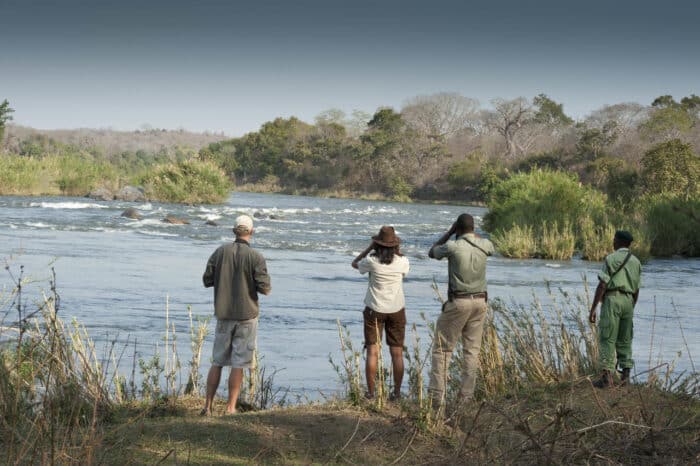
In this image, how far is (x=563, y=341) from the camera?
9016mm

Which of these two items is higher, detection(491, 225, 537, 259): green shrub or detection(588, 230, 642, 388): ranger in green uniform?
detection(588, 230, 642, 388): ranger in green uniform

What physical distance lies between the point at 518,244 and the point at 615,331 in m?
21.3

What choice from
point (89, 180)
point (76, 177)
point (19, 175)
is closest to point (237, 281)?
point (19, 175)

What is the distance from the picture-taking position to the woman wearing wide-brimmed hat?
829 cm

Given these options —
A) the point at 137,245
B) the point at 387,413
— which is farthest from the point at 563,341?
the point at 137,245

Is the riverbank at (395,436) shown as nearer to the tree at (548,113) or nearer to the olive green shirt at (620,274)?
the olive green shirt at (620,274)

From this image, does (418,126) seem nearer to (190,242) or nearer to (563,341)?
(190,242)

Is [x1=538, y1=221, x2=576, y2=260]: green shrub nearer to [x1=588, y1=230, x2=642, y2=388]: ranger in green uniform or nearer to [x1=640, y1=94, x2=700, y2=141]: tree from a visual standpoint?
[x1=588, y1=230, x2=642, y2=388]: ranger in green uniform

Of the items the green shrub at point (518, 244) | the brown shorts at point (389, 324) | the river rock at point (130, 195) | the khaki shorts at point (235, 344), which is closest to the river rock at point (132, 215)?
the river rock at point (130, 195)

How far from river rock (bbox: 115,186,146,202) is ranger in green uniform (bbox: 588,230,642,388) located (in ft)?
170

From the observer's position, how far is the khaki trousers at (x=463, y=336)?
794 centimetres

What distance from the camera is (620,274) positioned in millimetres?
8773

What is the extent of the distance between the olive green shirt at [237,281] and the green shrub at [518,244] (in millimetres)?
22817

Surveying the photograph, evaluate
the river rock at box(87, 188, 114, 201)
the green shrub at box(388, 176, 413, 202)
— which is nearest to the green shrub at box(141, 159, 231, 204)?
the river rock at box(87, 188, 114, 201)
